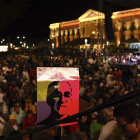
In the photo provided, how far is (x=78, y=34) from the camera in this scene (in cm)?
7531

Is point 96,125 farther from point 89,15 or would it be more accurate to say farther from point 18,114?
point 89,15

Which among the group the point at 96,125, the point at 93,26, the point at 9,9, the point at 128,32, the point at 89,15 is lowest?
the point at 96,125

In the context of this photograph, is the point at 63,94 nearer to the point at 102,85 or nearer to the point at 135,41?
the point at 102,85

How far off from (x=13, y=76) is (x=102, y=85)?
3564 mm

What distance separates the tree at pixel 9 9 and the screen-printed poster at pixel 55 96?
828 inches

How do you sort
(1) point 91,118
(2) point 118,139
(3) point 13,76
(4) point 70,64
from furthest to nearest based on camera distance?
(4) point 70,64, (3) point 13,76, (1) point 91,118, (2) point 118,139

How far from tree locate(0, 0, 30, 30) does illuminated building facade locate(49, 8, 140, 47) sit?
70.8ft

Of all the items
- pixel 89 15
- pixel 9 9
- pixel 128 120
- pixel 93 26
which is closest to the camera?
pixel 128 120

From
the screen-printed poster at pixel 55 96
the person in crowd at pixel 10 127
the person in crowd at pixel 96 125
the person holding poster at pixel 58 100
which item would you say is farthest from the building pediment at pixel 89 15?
the person holding poster at pixel 58 100

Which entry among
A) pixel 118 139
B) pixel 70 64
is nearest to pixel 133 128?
pixel 118 139

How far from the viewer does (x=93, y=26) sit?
6506 centimetres

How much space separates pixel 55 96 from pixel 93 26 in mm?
62771

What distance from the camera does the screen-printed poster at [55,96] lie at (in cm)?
371

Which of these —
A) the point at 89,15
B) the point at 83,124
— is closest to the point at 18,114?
the point at 83,124
